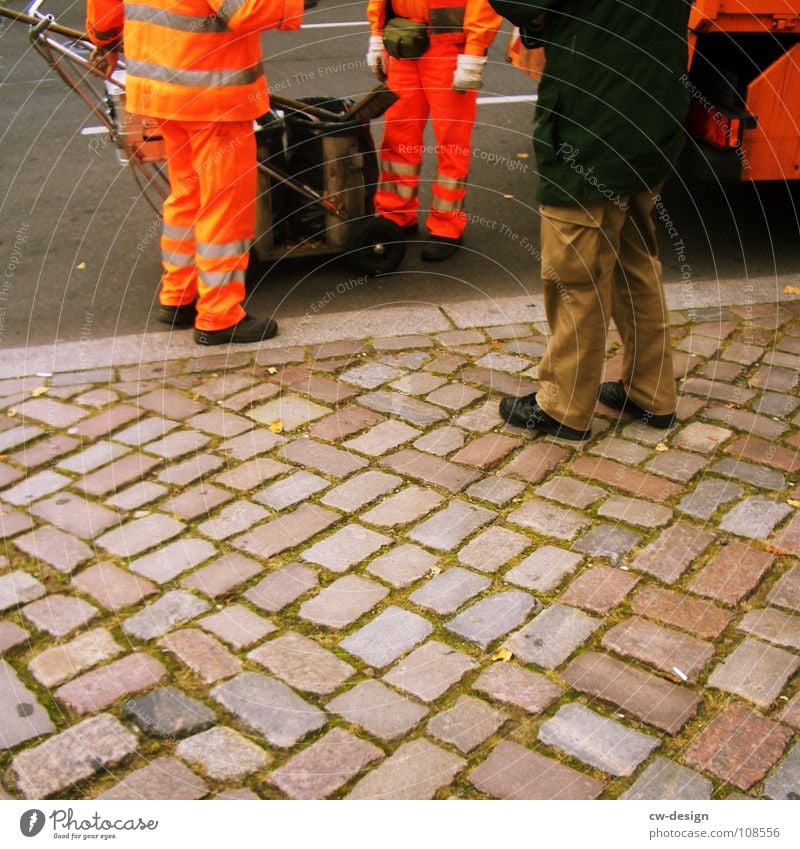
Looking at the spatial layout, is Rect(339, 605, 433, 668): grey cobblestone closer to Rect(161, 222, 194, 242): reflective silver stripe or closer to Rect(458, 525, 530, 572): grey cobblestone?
Rect(458, 525, 530, 572): grey cobblestone

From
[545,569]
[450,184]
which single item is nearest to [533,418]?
[545,569]

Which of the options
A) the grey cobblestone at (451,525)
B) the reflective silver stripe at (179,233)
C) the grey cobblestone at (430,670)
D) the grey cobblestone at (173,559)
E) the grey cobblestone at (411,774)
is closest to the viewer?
the grey cobblestone at (411,774)

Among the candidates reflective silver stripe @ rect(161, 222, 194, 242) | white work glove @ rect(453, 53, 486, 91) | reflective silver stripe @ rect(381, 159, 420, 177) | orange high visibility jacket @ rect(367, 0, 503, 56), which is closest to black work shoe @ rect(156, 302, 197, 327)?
reflective silver stripe @ rect(161, 222, 194, 242)

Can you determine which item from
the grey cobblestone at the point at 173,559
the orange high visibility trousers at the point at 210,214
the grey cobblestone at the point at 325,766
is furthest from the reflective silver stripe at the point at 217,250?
the grey cobblestone at the point at 325,766

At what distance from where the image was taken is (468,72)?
5.05 m

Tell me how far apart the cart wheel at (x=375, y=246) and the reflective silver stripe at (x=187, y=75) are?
111 centimetres

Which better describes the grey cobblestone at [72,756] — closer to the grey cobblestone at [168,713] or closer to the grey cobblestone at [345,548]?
the grey cobblestone at [168,713]

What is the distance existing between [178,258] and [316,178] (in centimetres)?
87

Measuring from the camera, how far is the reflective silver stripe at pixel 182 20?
4266 mm

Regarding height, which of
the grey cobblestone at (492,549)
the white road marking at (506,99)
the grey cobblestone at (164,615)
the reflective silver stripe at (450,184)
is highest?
the white road marking at (506,99)

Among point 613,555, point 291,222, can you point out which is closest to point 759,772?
point 613,555

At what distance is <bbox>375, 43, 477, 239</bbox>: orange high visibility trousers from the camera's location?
5.39 meters

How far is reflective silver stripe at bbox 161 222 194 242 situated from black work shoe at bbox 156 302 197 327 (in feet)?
1.02

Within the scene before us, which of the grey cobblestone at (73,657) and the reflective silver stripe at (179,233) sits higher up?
the reflective silver stripe at (179,233)
